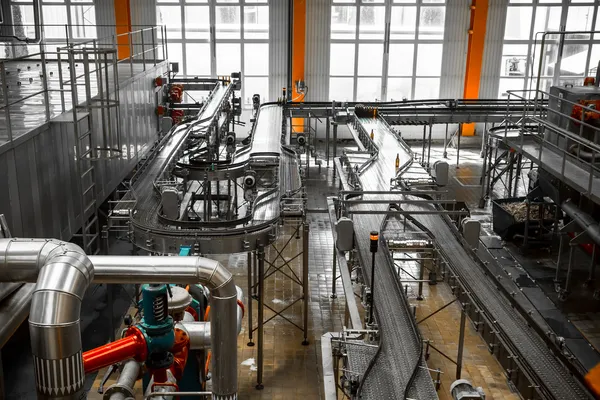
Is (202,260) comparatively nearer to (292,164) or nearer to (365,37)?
(292,164)

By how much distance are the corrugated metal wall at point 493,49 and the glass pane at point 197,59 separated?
11976 mm

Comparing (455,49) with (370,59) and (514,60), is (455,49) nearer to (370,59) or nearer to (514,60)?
(514,60)

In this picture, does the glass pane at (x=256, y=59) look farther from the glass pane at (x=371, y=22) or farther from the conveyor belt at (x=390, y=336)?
the conveyor belt at (x=390, y=336)

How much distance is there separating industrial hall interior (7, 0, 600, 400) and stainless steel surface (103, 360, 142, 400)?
0.7 inches

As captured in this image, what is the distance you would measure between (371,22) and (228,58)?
6.34 m

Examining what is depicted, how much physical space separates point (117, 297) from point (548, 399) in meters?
9.64

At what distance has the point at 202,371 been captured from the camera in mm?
7684

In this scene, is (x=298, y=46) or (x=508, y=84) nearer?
(x=298, y=46)

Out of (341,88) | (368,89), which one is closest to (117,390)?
(341,88)

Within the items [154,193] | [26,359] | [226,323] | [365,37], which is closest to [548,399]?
[226,323]

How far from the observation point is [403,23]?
27.1 metres

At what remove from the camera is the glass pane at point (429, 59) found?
27.4 meters

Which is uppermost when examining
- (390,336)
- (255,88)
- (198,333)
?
(255,88)

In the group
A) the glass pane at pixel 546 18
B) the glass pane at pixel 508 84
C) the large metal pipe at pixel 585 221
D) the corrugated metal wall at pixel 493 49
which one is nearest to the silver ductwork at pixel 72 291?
the large metal pipe at pixel 585 221
